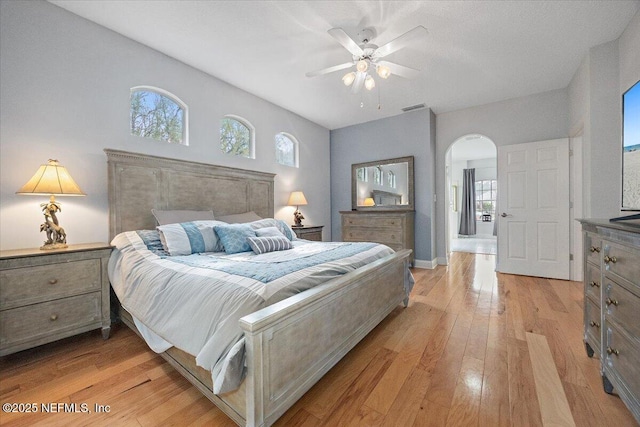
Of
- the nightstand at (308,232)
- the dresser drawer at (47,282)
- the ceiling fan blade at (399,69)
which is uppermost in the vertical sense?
the ceiling fan blade at (399,69)

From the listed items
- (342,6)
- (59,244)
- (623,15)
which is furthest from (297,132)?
(623,15)

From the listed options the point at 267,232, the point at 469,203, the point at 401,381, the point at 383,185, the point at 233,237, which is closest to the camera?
the point at 401,381

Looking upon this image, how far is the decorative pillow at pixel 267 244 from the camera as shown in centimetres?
239

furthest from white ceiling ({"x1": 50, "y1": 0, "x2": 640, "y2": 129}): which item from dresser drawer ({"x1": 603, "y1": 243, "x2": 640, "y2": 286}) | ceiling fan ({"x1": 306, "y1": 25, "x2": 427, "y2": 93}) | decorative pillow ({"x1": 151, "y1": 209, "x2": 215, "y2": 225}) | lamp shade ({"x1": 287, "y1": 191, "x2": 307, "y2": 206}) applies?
dresser drawer ({"x1": 603, "y1": 243, "x2": 640, "y2": 286})

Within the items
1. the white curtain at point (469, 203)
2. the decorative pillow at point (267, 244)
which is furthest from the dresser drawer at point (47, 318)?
the white curtain at point (469, 203)

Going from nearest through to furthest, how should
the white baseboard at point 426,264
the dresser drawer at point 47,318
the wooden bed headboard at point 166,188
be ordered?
the dresser drawer at point 47,318 < the wooden bed headboard at point 166,188 < the white baseboard at point 426,264

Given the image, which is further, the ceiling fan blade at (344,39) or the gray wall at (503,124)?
the gray wall at (503,124)

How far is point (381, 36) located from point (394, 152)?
2542 mm

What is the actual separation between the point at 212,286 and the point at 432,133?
4.57 metres

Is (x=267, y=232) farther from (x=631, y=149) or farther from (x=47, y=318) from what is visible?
(x=631, y=149)

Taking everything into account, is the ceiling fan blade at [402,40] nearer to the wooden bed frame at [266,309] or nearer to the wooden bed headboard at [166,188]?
the wooden bed frame at [266,309]

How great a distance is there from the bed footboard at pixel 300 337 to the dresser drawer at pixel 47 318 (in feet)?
5.75

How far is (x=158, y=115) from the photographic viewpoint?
2.97 m

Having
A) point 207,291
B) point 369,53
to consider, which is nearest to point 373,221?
point 369,53
